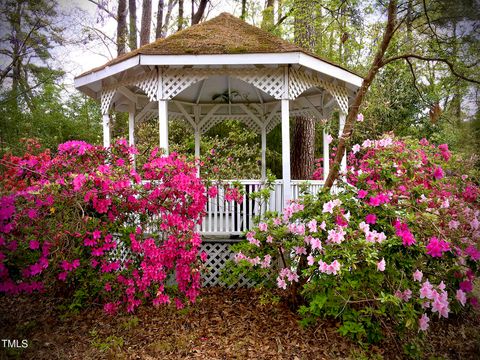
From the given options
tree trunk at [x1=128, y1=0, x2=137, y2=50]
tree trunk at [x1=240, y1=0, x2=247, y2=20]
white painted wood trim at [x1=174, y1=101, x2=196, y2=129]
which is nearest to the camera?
white painted wood trim at [x1=174, y1=101, x2=196, y2=129]

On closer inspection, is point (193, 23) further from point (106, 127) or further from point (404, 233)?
point (404, 233)

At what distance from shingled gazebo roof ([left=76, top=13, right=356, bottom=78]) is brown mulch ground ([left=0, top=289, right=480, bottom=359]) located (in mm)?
3617

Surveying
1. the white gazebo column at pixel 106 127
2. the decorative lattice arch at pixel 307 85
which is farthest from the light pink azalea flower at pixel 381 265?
the white gazebo column at pixel 106 127

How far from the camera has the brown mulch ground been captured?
4180mm

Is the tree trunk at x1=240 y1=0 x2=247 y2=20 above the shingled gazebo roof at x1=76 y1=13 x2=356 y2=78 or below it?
above

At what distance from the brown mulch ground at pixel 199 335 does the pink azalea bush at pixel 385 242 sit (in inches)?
11.9

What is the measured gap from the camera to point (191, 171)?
16.2 ft

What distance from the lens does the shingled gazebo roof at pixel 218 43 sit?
5.75 m

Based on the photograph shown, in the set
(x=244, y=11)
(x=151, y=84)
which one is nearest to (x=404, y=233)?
(x=151, y=84)

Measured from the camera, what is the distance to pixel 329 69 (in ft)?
20.4

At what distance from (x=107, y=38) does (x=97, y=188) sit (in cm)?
1468

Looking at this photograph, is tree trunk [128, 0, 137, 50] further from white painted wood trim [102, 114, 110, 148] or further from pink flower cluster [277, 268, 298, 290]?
pink flower cluster [277, 268, 298, 290]

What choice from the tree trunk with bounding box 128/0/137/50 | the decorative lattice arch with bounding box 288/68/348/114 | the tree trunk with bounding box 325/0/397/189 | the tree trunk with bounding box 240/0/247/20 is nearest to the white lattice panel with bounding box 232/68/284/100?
the decorative lattice arch with bounding box 288/68/348/114

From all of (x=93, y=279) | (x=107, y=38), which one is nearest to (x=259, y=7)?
(x=107, y=38)
